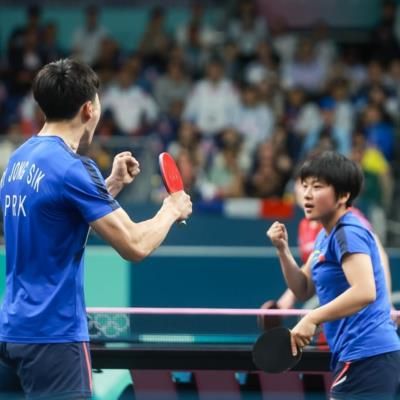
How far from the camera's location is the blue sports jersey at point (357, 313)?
392 cm

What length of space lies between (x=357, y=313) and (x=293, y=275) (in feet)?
1.79

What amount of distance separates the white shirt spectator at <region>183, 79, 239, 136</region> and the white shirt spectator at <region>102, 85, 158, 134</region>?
45 cm

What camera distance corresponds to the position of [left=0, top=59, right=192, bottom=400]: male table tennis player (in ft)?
11.2

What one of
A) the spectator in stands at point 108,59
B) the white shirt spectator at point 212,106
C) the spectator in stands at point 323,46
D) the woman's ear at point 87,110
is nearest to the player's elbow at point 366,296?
the woman's ear at point 87,110

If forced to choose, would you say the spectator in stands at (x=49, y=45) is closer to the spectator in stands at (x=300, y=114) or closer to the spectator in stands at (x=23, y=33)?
the spectator in stands at (x=23, y=33)

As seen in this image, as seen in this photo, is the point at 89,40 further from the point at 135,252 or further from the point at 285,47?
the point at 135,252

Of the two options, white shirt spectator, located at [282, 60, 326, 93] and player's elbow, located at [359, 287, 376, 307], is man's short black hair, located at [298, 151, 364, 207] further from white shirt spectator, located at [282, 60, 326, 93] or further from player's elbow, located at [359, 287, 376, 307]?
white shirt spectator, located at [282, 60, 326, 93]

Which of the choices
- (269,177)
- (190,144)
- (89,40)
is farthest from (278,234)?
(89,40)

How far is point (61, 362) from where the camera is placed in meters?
3.40

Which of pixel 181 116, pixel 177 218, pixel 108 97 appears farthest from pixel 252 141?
pixel 177 218

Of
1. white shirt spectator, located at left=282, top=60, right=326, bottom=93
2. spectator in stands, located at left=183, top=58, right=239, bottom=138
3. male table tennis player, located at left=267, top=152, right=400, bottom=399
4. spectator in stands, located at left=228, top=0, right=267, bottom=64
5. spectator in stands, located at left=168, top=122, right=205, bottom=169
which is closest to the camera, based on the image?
male table tennis player, located at left=267, top=152, right=400, bottom=399

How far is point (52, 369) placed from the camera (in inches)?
134

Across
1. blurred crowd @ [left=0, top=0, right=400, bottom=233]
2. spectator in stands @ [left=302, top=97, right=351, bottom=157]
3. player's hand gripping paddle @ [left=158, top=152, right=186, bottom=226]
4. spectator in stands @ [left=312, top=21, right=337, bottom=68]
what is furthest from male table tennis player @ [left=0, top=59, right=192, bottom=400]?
spectator in stands @ [left=312, top=21, right=337, bottom=68]

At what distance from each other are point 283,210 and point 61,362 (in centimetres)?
746
